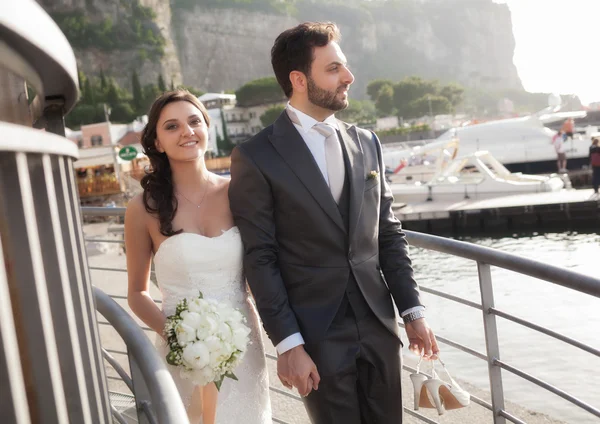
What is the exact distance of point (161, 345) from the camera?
2.41m

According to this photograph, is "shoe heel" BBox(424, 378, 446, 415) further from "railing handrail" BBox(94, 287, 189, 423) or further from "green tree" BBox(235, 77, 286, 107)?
"green tree" BBox(235, 77, 286, 107)

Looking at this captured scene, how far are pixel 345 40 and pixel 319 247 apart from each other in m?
148

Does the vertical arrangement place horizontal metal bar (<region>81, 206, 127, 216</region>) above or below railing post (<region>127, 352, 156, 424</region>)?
above

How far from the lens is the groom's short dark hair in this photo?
2.11 m

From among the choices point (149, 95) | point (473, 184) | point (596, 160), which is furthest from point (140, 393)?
point (149, 95)

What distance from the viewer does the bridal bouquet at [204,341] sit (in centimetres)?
199

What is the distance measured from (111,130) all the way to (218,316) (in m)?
61.3

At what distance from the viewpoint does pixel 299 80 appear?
2.14 m

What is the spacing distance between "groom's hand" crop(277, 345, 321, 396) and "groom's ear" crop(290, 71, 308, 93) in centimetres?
79

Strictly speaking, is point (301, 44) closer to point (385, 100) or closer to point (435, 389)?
point (435, 389)

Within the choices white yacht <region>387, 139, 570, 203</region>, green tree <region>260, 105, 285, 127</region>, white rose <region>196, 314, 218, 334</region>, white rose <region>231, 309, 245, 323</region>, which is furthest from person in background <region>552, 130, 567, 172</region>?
green tree <region>260, 105, 285, 127</region>

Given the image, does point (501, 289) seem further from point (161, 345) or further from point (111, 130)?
point (111, 130)

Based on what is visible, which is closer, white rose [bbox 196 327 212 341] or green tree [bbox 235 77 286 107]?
white rose [bbox 196 327 212 341]

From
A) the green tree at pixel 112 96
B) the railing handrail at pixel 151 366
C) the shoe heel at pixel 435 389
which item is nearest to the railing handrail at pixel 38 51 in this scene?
the railing handrail at pixel 151 366
